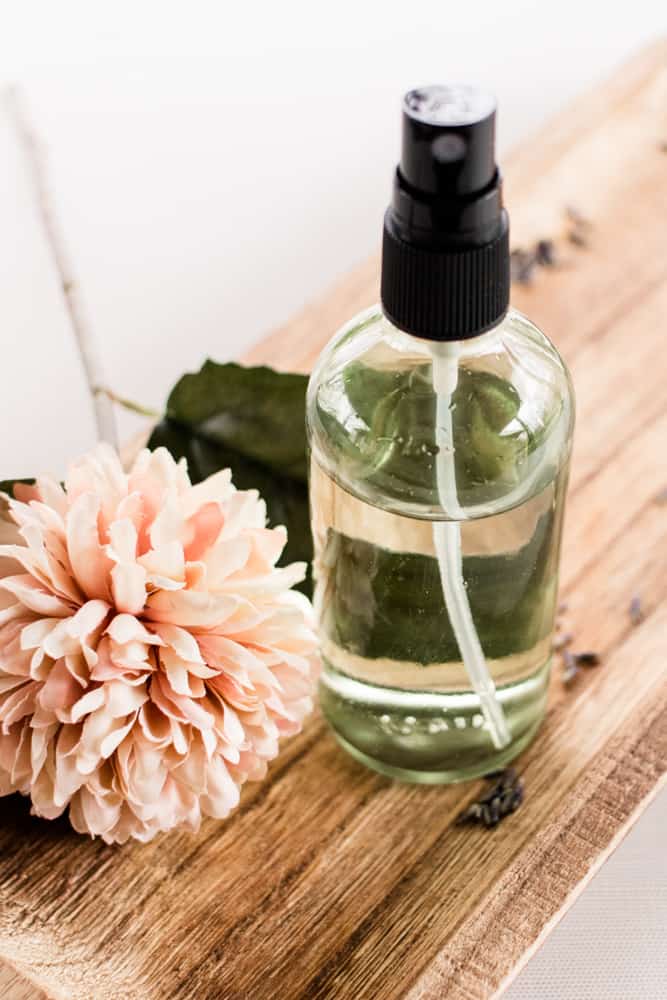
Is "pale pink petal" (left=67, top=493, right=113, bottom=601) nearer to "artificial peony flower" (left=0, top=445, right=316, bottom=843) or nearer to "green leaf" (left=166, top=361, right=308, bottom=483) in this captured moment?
"artificial peony flower" (left=0, top=445, right=316, bottom=843)

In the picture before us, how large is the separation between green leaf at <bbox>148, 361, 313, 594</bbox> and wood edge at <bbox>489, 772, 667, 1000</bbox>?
15cm

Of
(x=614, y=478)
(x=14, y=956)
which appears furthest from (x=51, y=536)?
(x=614, y=478)

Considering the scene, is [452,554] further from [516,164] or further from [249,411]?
[516,164]

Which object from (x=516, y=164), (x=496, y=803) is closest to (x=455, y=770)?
(x=496, y=803)

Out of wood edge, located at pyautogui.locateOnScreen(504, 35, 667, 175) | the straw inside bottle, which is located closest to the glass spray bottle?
the straw inside bottle

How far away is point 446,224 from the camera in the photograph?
0.40 metres

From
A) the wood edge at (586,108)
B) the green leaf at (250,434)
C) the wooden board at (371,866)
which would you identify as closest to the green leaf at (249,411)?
the green leaf at (250,434)

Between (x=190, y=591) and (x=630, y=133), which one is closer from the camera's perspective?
(x=190, y=591)

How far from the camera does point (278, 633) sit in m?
0.46

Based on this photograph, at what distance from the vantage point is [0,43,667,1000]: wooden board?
48 centimetres

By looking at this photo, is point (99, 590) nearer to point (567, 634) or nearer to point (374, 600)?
point (374, 600)

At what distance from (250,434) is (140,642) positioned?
5.2 inches

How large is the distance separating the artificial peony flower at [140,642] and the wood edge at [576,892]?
11cm

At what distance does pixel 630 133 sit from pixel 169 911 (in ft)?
1.68
